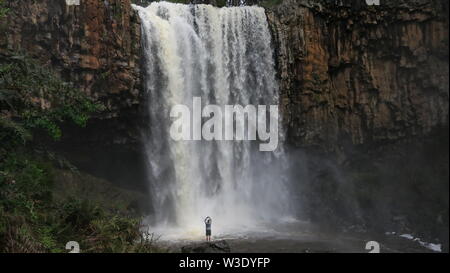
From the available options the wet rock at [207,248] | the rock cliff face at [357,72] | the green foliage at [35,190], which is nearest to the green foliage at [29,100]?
the green foliage at [35,190]

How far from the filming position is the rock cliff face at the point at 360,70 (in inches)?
993

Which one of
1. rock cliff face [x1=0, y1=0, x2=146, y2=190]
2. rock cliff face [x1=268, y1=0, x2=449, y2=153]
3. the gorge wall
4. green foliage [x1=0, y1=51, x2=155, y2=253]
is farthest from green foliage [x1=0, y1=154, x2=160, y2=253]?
rock cliff face [x1=268, y1=0, x2=449, y2=153]

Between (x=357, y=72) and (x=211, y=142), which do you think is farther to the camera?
(x=357, y=72)

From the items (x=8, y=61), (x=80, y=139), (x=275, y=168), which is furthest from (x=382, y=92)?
(x=8, y=61)

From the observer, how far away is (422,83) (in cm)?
2650

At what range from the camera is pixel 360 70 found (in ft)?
87.0

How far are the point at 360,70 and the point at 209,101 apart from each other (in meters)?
10.3

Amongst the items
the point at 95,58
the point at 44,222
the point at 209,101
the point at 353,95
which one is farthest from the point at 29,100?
the point at 353,95

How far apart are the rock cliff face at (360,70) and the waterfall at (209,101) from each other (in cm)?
161

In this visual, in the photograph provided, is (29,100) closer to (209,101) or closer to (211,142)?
(209,101)

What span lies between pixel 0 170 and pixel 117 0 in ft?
48.8

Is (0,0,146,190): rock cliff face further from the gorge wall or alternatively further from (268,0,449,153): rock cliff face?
(268,0,449,153): rock cliff face

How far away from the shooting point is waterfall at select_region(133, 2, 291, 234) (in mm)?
22266

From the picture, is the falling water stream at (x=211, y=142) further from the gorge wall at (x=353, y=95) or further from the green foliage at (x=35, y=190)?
the green foliage at (x=35, y=190)
